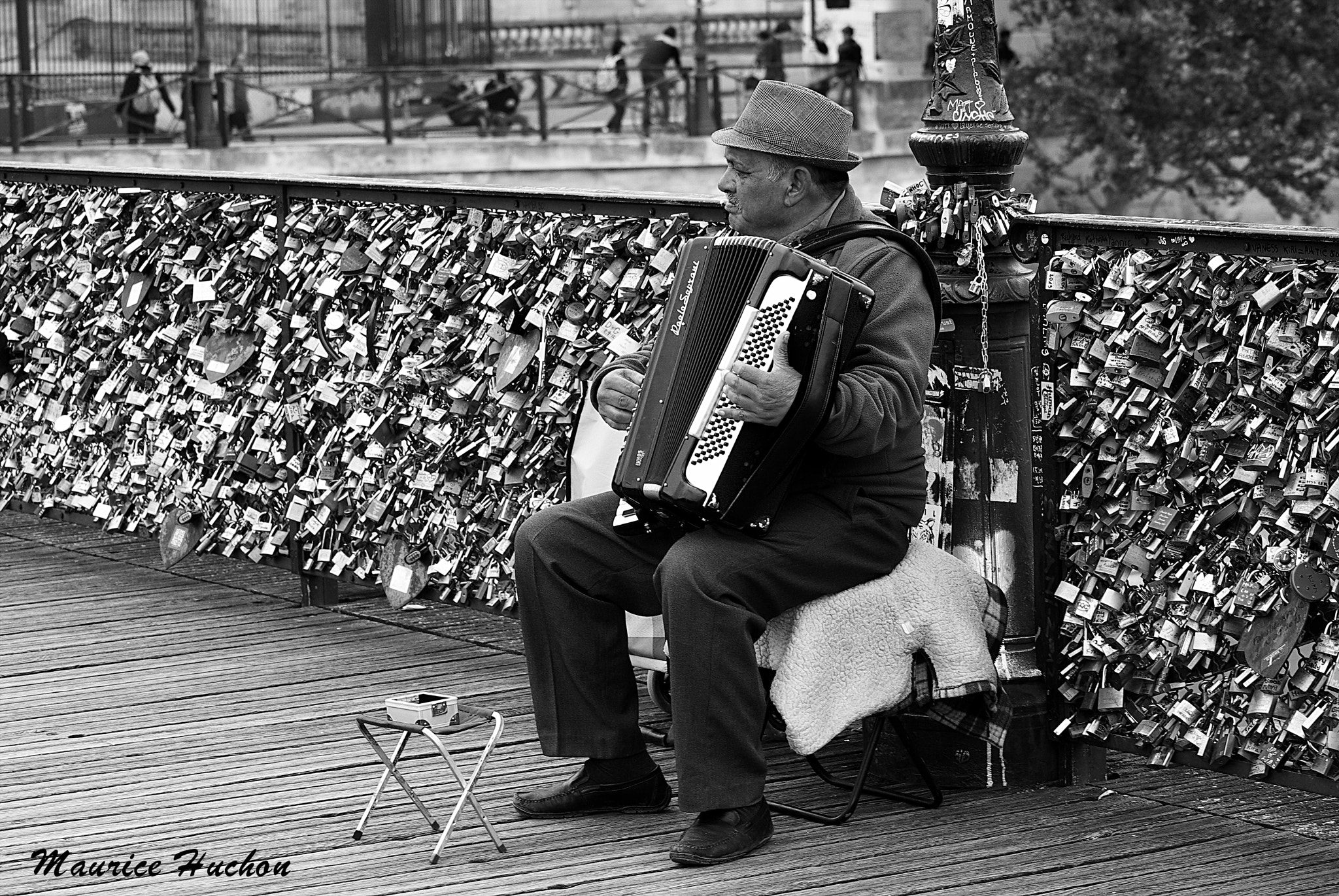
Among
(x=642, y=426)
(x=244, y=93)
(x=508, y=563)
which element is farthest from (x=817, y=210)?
(x=244, y=93)

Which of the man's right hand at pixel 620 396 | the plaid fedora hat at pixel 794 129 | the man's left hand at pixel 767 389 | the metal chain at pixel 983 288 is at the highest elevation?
the plaid fedora hat at pixel 794 129

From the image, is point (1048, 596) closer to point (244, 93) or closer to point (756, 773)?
point (756, 773)

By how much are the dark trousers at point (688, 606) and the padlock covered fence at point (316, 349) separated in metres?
1.05

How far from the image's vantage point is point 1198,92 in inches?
1027

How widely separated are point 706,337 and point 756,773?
93cm

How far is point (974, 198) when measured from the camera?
481 cm

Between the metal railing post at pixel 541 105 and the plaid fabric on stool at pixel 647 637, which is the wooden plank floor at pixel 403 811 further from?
the metal railing post at pixel 541 105

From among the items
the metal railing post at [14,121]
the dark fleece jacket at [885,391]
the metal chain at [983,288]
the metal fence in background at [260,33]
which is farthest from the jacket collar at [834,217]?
the metal fence in background at [260,33]

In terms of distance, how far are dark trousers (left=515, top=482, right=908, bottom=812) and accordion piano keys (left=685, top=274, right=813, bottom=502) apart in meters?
0.20

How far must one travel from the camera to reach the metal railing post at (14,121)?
22.8 meters

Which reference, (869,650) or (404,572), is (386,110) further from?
(869,650)

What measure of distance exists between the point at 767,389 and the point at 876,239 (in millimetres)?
566

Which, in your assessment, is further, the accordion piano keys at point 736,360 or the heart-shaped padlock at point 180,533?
the heart-shaped padlock at point 180,533

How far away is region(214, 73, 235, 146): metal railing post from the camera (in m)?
23.8
